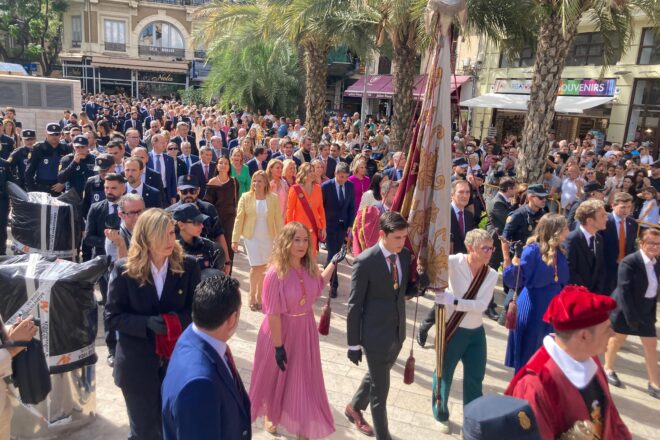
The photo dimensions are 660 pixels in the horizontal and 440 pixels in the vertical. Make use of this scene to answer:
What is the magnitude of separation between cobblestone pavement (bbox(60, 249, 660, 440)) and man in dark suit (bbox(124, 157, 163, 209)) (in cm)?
164

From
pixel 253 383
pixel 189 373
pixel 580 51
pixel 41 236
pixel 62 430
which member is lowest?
pixel 62 430

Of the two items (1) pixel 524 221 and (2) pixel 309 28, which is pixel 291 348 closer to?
(1) pixel 524 221

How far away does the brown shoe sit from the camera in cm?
433

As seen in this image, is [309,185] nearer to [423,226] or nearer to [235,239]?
[235,239]

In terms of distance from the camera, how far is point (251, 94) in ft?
81.9

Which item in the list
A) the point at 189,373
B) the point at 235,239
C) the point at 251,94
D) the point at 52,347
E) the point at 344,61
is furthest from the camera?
the point at 344,61

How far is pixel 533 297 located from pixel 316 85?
12326mm

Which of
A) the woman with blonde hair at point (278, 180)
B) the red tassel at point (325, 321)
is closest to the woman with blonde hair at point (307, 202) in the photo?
the woman with blonde hair at point (278, 180)

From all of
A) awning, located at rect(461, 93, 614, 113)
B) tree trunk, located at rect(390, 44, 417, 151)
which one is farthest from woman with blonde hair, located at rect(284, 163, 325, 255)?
awning, located at rect(461, 93, 614, 113)

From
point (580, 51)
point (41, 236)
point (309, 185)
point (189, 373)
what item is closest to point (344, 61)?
point (580, 51)

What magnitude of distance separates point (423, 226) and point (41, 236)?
12.9 ft

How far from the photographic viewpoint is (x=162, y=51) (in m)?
45.9

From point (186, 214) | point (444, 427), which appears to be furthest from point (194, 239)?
point (444, 427)

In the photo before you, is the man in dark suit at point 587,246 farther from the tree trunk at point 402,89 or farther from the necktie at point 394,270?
the tree trunk at point 402,89
